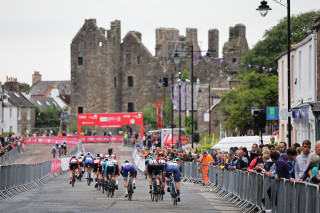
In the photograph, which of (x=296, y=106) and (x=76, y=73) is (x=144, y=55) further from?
(x=296, y=106)

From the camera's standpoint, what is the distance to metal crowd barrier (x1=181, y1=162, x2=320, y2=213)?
12.2m

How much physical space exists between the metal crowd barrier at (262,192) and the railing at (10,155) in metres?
29.5

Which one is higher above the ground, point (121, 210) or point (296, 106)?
point (296, 106)

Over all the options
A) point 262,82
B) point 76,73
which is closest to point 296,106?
point 262,82

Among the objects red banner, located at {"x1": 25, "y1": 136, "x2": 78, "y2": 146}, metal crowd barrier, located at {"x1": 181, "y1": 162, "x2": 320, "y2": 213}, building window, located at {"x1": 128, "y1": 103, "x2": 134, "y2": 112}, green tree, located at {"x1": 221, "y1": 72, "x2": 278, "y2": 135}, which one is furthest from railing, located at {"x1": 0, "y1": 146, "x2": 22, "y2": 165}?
building window, located at {"x1": 128, "y1": 103, "x2": 134, "y2": 112}

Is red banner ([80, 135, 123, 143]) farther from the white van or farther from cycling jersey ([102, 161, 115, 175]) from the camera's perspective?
cycling jersey ([102, 161, 115, 175])

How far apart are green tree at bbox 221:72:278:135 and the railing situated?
55.2 ft

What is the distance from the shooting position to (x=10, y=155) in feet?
204

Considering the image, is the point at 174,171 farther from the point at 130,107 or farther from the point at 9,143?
the point at 130,107

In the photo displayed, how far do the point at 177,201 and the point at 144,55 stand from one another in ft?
298

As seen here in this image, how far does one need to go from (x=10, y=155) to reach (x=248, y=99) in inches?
789

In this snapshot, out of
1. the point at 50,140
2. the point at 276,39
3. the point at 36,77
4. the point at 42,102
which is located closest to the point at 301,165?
the point at 276,39

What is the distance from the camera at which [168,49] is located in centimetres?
11344

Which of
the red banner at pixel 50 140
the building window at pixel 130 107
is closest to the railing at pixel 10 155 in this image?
the red banner at pixel 50 140
